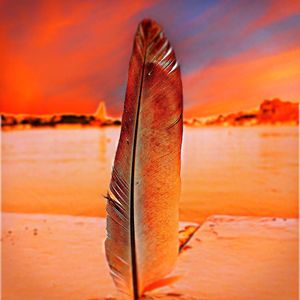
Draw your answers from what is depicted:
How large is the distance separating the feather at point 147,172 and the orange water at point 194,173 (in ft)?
2.38

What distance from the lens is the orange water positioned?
160 centimetres

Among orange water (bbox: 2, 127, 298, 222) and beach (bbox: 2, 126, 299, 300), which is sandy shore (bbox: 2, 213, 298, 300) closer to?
beach (bbox: 2, 126, 299, 300)

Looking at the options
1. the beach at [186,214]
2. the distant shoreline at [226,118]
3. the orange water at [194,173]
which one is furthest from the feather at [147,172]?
the orange water at [194,173]

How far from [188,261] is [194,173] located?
2.17ft

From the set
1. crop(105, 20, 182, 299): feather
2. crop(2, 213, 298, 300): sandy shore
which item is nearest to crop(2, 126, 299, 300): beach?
crop(2, 213, 298, 300): sandy shore

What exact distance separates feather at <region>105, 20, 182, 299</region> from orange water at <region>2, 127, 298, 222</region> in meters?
0.73

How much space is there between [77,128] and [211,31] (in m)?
0.54

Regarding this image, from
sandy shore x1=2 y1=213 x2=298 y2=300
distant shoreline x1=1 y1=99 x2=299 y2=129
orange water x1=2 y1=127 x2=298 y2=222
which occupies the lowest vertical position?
sandy shore x1=2 y1=213 x2=298 y2=300

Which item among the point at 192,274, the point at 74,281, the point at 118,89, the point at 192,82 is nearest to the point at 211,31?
the point at 192,82

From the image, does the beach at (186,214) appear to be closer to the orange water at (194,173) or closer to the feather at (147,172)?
the orange water at (194,173)

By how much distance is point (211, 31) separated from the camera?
1.22 meters

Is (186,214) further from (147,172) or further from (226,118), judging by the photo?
(147,172)

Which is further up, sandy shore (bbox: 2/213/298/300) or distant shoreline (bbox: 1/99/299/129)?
distant shoreline (bbox: 1/99/299/129)

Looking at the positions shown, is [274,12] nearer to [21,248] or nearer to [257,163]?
[257,163]
